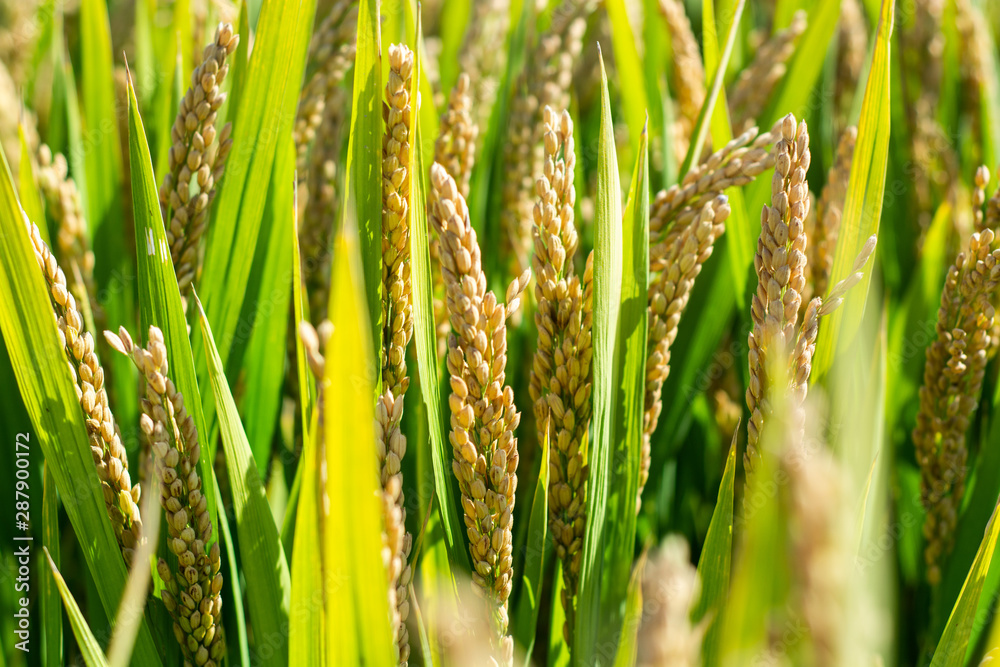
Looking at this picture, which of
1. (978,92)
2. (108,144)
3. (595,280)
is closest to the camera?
(595,280)

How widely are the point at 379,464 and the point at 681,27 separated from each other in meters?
0.98

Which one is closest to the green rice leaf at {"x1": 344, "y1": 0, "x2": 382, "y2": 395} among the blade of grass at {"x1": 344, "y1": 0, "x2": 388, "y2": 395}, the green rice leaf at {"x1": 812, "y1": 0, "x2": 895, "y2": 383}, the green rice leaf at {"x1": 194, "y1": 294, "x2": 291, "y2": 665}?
the blade of grass at {"x1": 344, "y1": 0, "x2": 388, "y2": 395}

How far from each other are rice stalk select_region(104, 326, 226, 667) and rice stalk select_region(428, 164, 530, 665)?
234mm

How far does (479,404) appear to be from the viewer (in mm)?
591

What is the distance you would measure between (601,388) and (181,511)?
39 centimetres

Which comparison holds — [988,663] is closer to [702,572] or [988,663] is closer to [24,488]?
[702,572]

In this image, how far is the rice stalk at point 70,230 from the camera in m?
0.90

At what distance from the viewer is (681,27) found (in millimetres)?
1193

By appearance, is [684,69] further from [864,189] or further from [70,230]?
[70,230]

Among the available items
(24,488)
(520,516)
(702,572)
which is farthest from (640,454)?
(24,488)

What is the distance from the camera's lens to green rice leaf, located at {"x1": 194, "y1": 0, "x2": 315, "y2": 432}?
0.82 metres

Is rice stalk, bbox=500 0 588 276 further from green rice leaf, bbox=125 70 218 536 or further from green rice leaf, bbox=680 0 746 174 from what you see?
green rice leaf, bbox=125 70 218 536

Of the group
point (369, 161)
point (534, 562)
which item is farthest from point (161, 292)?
point (534, 562)

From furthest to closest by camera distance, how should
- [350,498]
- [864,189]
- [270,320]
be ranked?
1. [270,320]
2. [864,189]
3. [350,498]
